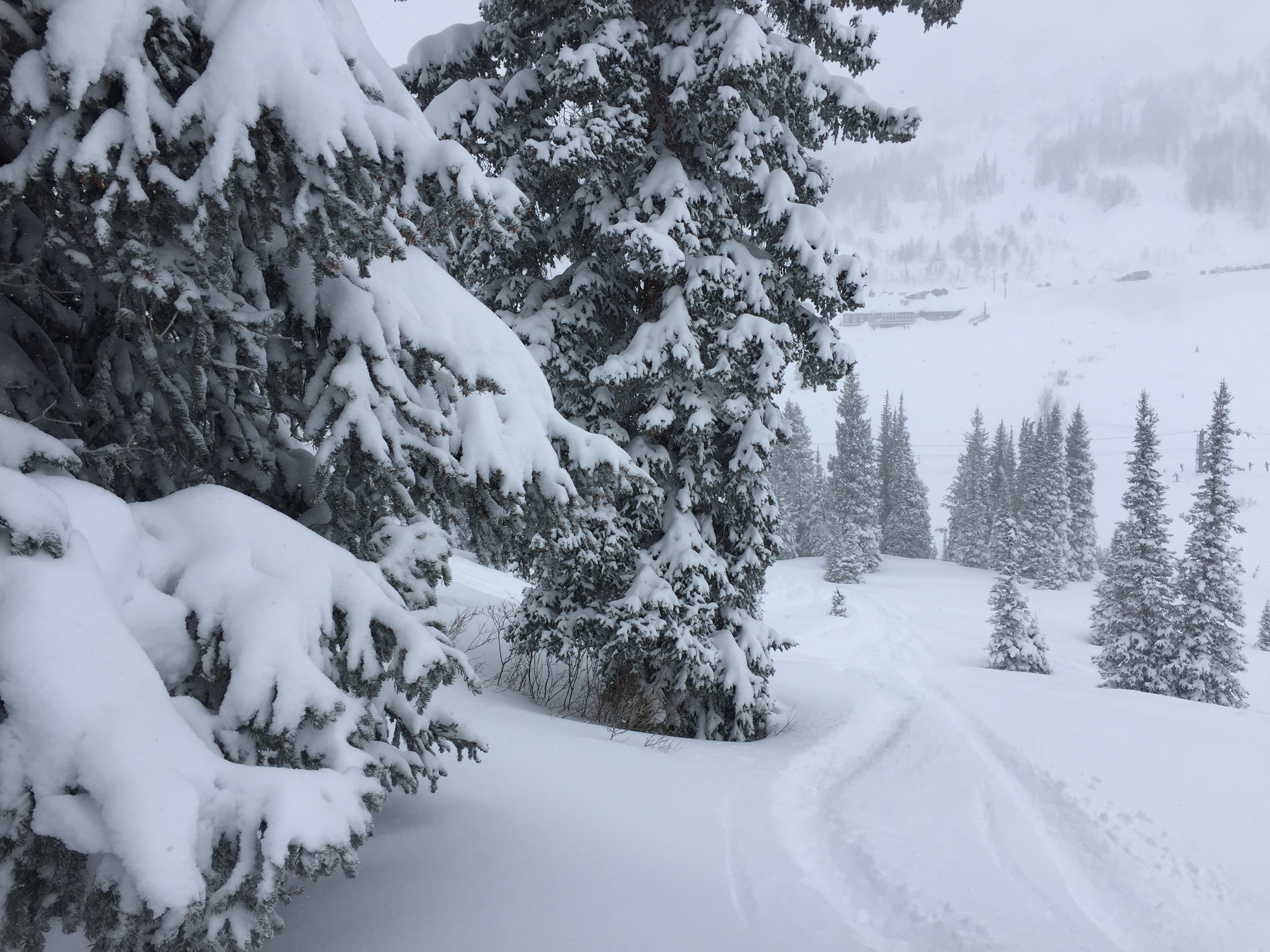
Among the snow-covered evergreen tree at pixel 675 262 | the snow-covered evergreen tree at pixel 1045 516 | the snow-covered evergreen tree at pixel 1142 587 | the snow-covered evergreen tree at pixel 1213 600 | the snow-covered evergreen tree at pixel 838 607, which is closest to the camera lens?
the snow-covered evergreen tree at pixel 675 262

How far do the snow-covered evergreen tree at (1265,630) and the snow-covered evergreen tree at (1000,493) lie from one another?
11.7 metres

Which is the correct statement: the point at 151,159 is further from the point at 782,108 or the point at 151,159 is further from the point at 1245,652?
the point at 1245,652

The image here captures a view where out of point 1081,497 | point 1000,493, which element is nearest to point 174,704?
point 1081,497

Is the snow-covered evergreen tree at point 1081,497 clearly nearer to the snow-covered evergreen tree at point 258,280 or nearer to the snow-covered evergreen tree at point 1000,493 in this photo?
the snow-covered evergreen tree at point 1000,493

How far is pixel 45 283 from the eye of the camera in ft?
7.84

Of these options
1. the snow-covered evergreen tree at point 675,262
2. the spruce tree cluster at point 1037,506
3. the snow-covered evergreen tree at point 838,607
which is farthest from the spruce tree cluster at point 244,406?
the spruce tree cluster at point 1037,506

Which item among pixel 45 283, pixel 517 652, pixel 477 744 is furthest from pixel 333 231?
pixel 517 652

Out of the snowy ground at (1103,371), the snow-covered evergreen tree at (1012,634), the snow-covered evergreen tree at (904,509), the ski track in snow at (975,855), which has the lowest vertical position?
the ski track in snow at (975,855)

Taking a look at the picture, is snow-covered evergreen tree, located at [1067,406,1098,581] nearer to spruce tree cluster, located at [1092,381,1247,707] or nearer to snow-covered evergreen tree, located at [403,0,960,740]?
spruce tree cluster, located at [1092,381,1247,707]

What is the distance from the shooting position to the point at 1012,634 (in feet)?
75.1

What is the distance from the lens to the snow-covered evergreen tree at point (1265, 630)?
33.2 m

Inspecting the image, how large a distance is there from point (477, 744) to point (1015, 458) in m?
83.0

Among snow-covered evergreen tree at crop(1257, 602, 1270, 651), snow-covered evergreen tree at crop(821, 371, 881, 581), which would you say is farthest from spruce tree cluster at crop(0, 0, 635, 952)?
snow-covered evergreen tree at crop(1257, 602, 1270, 651)

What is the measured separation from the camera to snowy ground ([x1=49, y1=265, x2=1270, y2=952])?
8.73 feet
